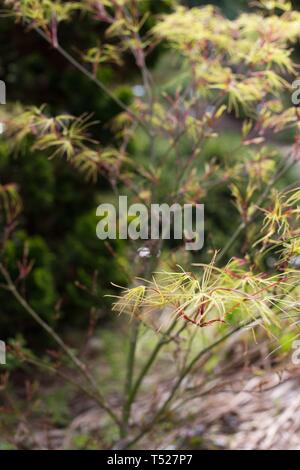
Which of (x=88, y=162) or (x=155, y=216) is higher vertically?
(x=88, y=162)

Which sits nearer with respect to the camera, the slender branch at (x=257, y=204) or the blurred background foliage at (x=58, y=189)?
the slender branch at (x=257, y=204)

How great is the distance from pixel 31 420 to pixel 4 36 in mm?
2185

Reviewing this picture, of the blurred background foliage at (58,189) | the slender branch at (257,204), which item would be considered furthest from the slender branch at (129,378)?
the blurred background foliage at (58,189)

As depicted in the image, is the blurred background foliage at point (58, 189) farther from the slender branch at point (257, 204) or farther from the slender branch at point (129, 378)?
the slender branch at point (257, 204)

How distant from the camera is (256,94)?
2289mm

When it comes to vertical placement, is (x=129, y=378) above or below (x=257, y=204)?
below

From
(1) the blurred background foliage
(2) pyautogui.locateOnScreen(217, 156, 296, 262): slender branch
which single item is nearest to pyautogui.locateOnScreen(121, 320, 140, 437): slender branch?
(2) pyautogui.locateOnScreen(217, 156, 296, 262): slender branch

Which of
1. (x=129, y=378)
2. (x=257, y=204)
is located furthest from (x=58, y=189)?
(x=257, y=204)

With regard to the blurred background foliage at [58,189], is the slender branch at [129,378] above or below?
below

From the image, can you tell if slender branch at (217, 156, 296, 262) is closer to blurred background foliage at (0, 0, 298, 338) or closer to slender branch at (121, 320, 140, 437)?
slender branch at (121, 320, 140, 437)

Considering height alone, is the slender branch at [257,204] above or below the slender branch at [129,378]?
above

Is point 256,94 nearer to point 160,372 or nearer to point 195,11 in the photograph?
point 195,11

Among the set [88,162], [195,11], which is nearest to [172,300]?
[88,162]

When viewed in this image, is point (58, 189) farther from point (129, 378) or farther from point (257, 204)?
point (257, 204)
